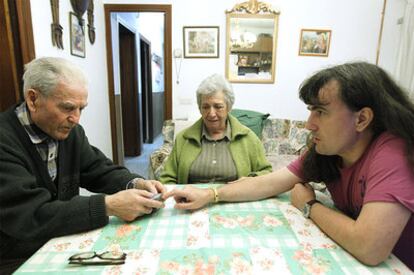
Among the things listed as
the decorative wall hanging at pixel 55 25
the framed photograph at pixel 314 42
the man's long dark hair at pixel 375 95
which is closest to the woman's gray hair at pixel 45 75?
the man's long dark hair at pixel 375 95

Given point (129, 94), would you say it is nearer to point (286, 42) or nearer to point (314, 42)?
point (286, 42)

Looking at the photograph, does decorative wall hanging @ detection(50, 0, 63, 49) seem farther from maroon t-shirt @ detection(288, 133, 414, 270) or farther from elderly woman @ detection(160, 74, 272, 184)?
maroon t-shirt @ detection(288, 133, 414, 270)

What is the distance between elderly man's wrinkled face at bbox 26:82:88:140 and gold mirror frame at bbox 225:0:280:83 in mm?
2317

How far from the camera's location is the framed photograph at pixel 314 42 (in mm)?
3059

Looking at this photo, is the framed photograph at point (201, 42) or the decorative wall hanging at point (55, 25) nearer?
the decorative wall hanging at point (55, 25)

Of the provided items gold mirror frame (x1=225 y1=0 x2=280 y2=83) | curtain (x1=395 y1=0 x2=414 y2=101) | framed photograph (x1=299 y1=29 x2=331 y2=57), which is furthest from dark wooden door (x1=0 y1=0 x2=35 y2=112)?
curtain (x1=395 y1=0 x2=414 y2=101)

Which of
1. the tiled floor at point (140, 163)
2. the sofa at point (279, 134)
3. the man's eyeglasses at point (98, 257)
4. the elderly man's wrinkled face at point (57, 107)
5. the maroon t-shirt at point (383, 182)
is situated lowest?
the tiled floor at point (140, 163)

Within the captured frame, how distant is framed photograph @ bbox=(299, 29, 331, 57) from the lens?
3.06 m

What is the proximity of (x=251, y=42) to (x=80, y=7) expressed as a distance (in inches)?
68.6

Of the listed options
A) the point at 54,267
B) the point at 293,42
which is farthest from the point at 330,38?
the point at 54,267

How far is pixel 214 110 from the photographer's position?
1.58 metres

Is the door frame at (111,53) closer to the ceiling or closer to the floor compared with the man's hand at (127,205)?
closer to the ceiling

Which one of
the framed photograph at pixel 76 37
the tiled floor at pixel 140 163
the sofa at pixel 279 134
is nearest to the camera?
the framed photograph at pixel 76 37

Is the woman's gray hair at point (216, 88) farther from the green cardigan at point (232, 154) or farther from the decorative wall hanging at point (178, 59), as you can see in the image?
the decorative wall hanging at point (178, 59)
